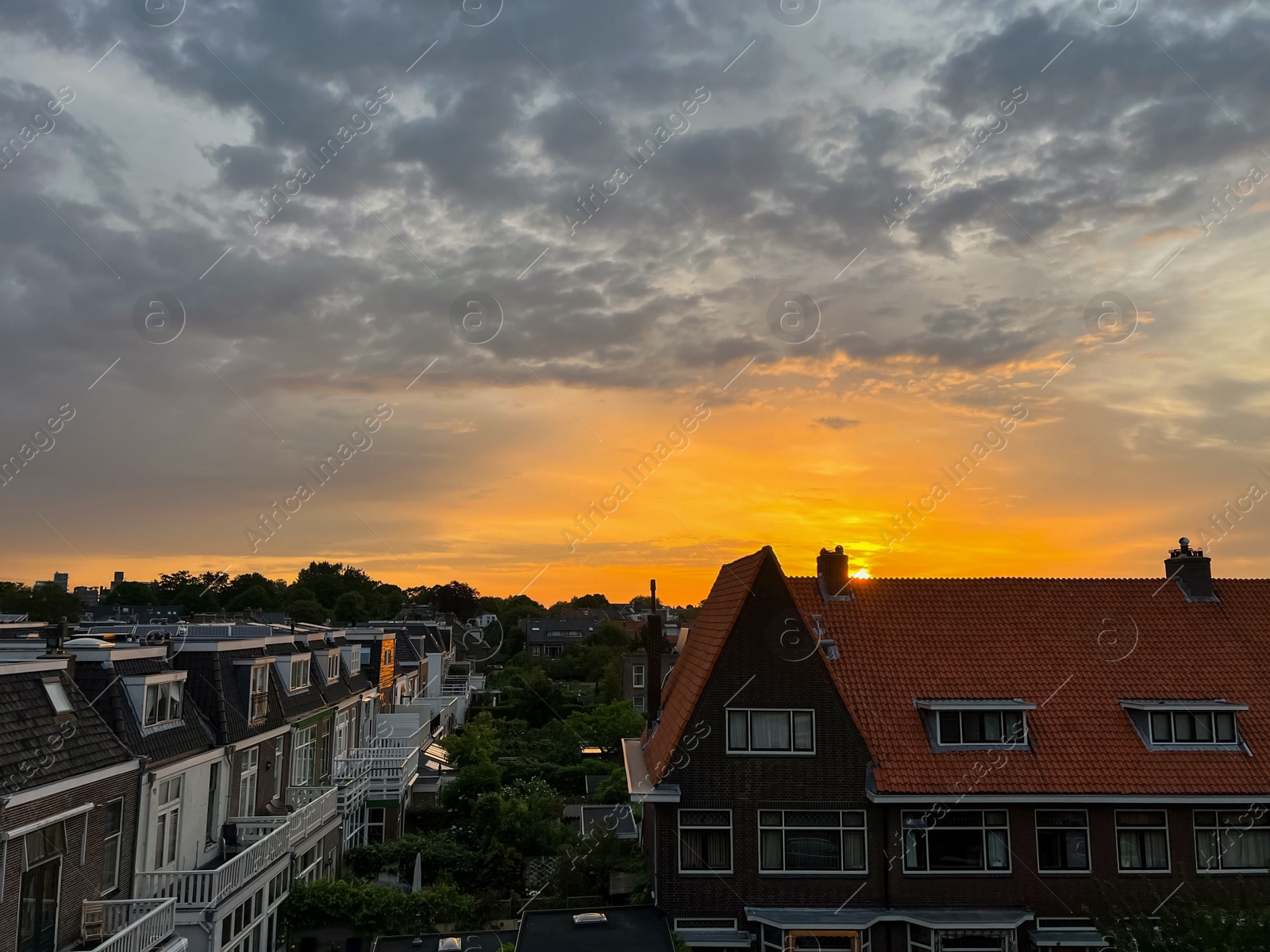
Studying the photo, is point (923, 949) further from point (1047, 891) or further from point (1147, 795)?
point (1147, 795)

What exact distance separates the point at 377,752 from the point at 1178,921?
2923 cm

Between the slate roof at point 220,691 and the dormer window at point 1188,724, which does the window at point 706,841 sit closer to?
the dormer window at point 1188,724

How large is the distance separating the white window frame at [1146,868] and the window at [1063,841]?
2.43 ft

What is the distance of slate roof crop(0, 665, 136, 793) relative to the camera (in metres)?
14.5

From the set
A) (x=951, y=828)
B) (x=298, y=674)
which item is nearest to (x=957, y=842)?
(x=951, y=828)

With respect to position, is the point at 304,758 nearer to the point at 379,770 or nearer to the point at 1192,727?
the point at 379,770

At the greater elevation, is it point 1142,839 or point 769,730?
point 769,730

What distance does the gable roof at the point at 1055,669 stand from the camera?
2202 centimetres

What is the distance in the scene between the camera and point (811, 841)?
71.7 ft

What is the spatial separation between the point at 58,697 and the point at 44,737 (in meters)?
1.37

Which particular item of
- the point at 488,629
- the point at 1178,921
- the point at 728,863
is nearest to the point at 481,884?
the point at 728,863

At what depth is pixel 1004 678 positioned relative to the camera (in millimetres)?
24438

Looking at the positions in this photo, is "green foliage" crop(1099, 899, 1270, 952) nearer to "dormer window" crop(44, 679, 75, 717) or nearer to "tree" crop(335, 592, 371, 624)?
"dormer window" crop(44, 679, 75, 717)

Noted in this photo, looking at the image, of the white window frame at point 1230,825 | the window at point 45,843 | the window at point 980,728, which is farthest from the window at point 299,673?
the white window frame at point 1230,825
